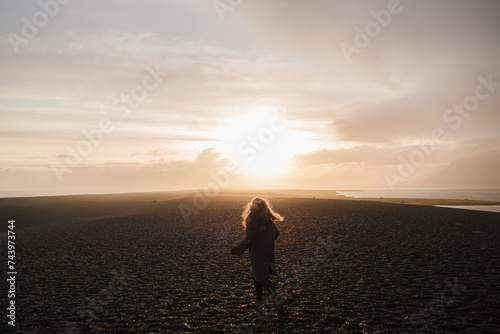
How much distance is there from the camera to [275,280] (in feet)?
40.1

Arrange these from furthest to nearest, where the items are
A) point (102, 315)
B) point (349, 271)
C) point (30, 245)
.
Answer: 1. point (30, 245)
2. point (349, 271)
3. point (102, 315)

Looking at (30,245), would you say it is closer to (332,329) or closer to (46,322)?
(46,322)

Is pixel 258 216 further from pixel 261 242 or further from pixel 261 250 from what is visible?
pixel 261 250

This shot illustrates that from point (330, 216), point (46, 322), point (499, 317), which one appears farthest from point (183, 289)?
point (330, 216)

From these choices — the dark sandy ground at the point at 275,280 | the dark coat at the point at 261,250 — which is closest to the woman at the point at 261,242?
the dark coat at the point at 261,250

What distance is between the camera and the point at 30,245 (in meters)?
21.2

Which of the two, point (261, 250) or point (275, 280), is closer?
point (261, 250)

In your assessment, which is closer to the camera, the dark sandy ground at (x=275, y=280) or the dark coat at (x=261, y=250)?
the dark sandy ground at (x=275, y=280)

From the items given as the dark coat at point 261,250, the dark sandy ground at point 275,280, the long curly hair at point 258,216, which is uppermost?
the long curly hair at point 258,216

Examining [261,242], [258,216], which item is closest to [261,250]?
[261,242]

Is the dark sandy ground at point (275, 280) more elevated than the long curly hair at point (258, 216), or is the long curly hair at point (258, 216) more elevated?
the long curly hair at point (258, 216)

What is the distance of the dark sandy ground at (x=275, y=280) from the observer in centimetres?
828

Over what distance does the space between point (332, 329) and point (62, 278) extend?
36.1ft

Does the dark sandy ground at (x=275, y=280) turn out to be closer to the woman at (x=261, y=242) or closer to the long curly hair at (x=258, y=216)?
the woman at (x=261, y=242)
